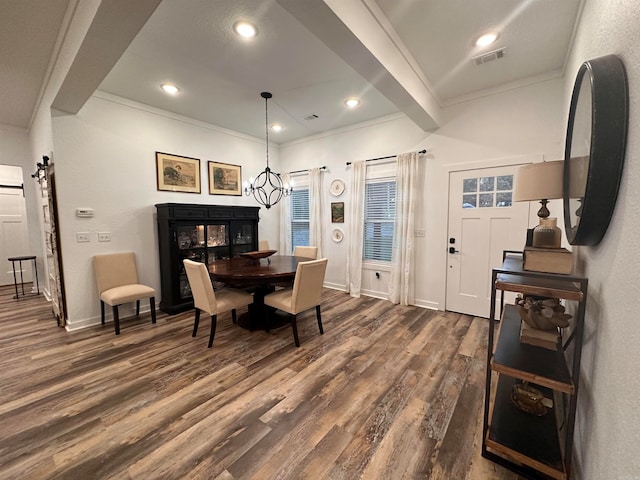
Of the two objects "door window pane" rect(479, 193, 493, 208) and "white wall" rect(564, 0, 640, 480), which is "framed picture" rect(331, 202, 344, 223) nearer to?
"door window pane" rect(479, 193, 493, 208)

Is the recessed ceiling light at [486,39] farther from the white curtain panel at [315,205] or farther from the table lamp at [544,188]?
the white curtain panel at [315,205]

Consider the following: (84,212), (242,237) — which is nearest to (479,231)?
(242,237)

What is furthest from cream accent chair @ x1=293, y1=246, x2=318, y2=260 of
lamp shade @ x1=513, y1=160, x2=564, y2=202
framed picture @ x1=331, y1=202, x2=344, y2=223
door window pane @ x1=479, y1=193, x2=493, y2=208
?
lamp shade @ x1=513, y1=160, x2=564, y2=202

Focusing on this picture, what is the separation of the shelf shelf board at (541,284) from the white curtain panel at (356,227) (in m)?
3.09

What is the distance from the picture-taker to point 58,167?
3059 mm

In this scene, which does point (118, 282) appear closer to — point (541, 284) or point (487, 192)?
point (541, 284)

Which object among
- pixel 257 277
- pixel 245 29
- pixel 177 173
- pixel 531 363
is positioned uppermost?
pixel 245 29

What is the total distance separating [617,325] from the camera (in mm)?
929

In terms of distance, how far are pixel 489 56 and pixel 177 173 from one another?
4.33 m

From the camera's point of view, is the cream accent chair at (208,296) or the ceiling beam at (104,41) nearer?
the ceiling beam at (104,41)

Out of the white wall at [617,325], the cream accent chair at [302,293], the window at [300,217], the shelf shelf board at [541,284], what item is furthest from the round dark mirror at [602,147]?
the window at [300,217]

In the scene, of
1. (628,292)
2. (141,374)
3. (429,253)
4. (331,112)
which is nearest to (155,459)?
(141,374)

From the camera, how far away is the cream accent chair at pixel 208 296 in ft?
8.80

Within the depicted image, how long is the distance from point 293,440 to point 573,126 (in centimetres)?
254
